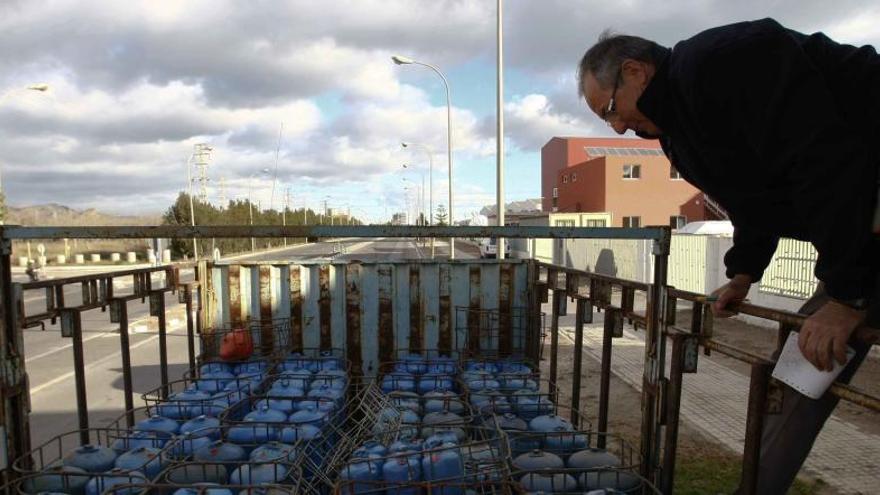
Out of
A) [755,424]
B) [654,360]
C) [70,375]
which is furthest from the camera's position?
[70,375]

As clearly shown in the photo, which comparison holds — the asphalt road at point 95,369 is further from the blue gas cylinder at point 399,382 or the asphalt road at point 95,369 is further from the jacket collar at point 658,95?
the jacket collar at point 658,95

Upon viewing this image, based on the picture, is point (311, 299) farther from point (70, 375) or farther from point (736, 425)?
point (70, 375)

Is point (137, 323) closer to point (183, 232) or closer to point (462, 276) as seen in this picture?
point (462, 276)

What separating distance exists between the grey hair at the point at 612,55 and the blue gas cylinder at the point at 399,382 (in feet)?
11.8

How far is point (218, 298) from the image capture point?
6582 mm

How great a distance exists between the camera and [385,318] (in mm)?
6461

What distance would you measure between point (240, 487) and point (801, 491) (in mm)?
5085

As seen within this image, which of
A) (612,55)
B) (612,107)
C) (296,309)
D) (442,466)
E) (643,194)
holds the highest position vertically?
(643,194)

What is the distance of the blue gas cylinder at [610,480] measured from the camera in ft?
10.2

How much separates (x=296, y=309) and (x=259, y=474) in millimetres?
3439

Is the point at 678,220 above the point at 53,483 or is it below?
above

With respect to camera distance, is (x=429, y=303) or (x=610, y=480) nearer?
(x=610, y=480)

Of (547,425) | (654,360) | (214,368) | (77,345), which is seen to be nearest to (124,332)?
(77,345)

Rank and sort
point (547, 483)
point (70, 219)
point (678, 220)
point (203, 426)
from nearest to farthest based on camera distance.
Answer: point (547, 483)
point (203, 426)
point (678, 220)
point (70, 219)
